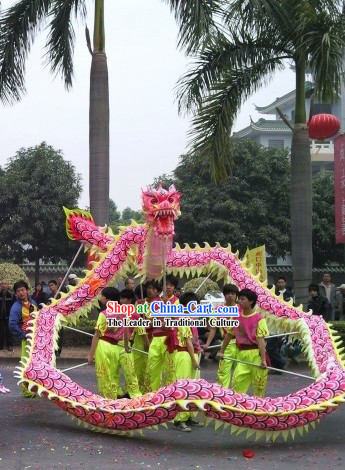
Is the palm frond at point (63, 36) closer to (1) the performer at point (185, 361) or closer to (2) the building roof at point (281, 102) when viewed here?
(1) the performer at point (185, 361)

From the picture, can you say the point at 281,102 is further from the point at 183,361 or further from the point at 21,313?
the point at 183,361

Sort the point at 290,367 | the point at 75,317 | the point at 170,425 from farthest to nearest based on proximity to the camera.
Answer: the point at 290,367
the point at 75,317
the point at 170,425

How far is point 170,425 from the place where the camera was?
782 centimetres

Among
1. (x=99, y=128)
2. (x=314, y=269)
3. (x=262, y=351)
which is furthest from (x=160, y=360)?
(x=314, y=269)

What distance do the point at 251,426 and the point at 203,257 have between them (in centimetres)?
384

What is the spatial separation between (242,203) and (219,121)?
13.3 metres

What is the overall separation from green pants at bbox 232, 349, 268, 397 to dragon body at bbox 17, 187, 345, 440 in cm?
51

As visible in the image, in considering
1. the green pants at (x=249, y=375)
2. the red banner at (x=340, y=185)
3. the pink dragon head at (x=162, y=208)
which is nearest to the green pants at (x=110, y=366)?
the green pants at (x=249, y=375)

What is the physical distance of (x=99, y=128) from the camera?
13586 mm

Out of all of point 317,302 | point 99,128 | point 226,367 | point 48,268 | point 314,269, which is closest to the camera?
point 226,367

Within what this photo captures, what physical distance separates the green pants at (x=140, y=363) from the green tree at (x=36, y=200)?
58.6 ft

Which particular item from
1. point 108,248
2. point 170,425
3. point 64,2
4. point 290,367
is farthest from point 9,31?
point 170,425

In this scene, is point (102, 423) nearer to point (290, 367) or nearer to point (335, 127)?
point (290, 367)

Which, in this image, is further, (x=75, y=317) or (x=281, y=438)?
(x=75, y=317)
